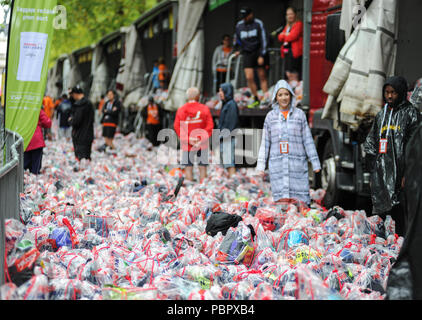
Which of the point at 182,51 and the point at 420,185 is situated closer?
the point at 420,185

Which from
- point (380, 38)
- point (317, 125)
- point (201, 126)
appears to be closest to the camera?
point (380, 38)

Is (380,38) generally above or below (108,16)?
below

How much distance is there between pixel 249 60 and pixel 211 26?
9.89 feet

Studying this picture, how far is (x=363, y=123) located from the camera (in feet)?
27.5

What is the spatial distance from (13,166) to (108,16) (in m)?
28.5

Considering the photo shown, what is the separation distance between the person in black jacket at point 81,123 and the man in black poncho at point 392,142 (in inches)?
317

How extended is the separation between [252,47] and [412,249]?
35.4 ft

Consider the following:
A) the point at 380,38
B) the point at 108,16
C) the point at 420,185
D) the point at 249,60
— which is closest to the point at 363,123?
the point at 380,38

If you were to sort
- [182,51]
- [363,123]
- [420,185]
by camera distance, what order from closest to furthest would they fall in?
[420,185], [363,123], [182,51]

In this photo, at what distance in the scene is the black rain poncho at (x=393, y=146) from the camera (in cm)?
673

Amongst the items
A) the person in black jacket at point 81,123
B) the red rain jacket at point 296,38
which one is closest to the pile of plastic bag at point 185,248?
the person in black jacket at point 81,123

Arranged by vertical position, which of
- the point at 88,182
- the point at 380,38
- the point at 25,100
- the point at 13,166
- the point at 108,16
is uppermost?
the point at 108,16

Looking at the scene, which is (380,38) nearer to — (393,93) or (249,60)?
(393,93)

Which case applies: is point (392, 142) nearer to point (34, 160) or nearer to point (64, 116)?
point (34, 160)
